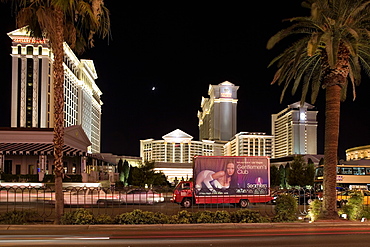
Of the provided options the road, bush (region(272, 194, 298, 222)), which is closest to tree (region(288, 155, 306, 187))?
the road

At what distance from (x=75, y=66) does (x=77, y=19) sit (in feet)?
338

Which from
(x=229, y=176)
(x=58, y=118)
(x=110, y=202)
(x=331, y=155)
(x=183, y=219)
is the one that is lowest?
(x=110, y=202)

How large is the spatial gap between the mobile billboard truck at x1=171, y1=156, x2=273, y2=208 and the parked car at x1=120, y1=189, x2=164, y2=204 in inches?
131

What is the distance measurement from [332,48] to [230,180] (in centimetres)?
1137

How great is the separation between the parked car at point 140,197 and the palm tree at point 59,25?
32.5ft

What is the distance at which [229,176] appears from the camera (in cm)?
2427

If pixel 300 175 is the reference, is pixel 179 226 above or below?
above

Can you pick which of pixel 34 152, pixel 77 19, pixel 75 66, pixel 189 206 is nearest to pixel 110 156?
pixel 75 66

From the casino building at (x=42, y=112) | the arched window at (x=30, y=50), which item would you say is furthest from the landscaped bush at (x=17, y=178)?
the arched window at (x=30, y=50)

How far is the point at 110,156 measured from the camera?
110m

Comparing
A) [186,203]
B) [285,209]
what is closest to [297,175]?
[186,203]

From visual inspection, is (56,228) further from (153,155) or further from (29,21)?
(153,155)

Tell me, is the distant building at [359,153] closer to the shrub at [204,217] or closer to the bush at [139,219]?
the shrub at [204,217]

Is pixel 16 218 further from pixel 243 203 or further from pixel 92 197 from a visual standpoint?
pixel 243 203
